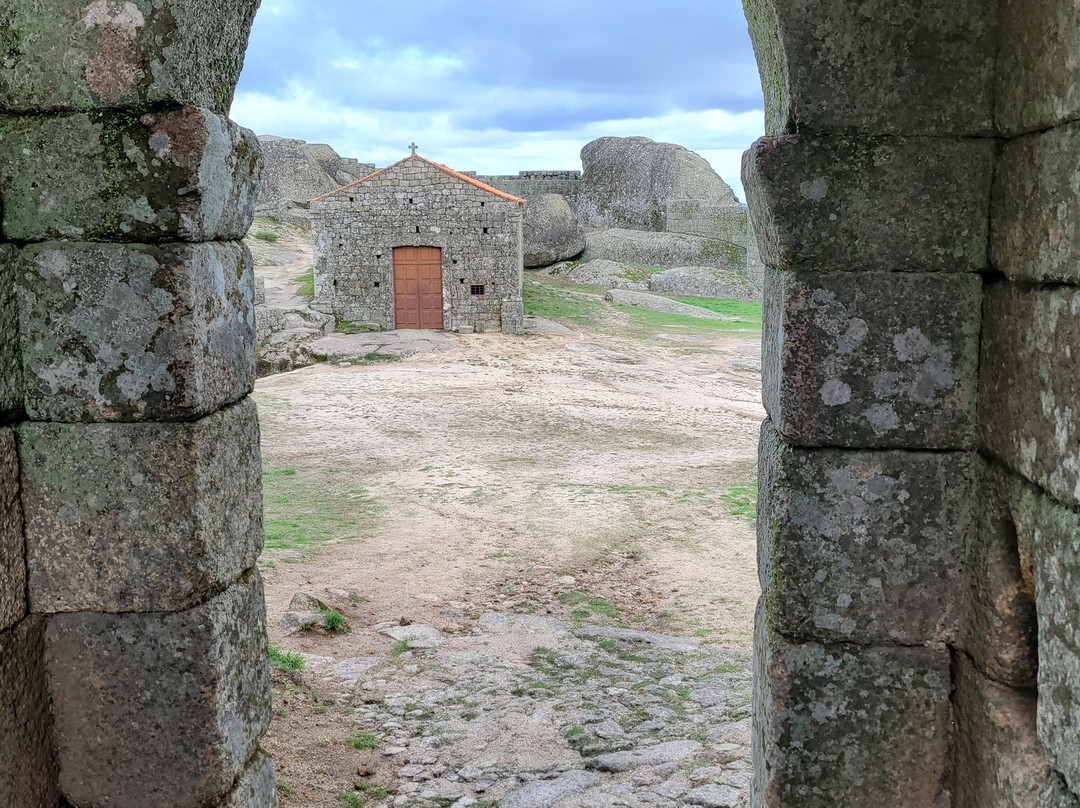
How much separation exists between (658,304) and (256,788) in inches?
1009

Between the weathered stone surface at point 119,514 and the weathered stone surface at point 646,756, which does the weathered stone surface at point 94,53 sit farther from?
the weathered stone surface at point 646,756

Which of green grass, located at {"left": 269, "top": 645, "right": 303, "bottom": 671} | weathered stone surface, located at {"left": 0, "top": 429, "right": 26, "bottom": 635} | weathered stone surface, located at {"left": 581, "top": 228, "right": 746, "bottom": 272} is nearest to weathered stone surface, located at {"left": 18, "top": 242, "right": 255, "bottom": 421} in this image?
weathered stone surface, located at {"left": 0, "top": 429, "right": 26, "bottom": 635}

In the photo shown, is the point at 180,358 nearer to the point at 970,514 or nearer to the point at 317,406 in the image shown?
the point at 970,514

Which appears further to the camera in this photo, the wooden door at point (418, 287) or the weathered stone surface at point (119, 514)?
the wooden door at point (418, 287)

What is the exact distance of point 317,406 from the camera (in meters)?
14.8

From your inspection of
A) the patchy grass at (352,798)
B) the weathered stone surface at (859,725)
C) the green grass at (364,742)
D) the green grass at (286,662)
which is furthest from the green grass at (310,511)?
the weathered stone surface at (859,725)

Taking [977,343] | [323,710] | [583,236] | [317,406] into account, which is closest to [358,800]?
[323,710]

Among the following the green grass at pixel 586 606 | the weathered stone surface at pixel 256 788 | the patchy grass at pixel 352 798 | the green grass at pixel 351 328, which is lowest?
the green grass at pixel 586 606

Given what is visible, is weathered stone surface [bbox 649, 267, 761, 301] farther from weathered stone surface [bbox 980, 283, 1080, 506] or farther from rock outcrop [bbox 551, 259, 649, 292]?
weathered stone surface [bbox 980, 283, 1080, 506]

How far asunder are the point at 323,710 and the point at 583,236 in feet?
105

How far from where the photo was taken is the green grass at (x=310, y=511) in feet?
28.1

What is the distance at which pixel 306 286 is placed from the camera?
26.3 metres

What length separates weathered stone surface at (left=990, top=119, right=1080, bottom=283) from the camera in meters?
2.19

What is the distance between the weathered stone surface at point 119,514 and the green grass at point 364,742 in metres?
2.12
